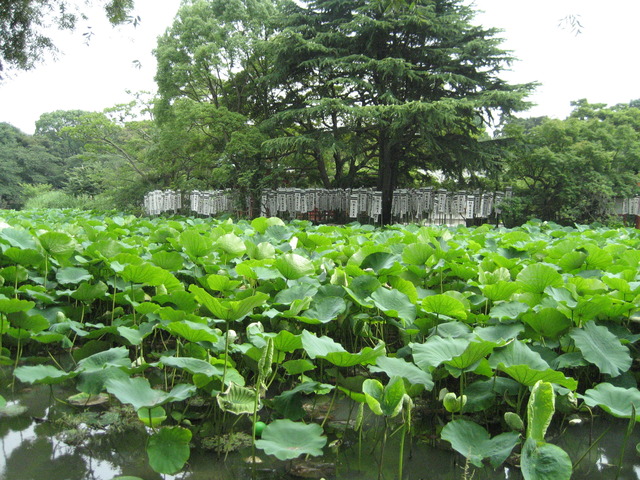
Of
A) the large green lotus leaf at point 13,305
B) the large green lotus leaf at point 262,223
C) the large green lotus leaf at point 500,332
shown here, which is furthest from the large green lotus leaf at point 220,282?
the large green lotus leaf at point 262,223

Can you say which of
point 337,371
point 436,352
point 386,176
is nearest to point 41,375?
point 337,371

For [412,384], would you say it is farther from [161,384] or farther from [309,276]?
[161,384]

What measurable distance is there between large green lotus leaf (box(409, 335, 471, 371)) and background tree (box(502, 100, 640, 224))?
10.3 meters

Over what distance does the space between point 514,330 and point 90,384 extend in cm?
108

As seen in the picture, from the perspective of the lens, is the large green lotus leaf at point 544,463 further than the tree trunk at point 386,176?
No

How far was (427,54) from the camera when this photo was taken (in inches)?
453

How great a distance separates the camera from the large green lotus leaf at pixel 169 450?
3.35 feet

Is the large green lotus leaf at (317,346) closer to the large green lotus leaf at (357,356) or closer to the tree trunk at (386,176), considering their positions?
the large green lotus leaf at (357,356)

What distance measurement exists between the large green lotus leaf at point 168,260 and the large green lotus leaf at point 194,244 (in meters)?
0.06

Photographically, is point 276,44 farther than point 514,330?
Yes

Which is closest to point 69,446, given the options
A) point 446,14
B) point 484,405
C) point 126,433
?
point 126,433

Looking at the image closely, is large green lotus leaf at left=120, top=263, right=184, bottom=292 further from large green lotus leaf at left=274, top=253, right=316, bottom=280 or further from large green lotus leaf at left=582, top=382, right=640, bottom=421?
large green lotus leaf at left=582, top=382, right=640, bottom=421

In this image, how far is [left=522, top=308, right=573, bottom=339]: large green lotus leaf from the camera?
1.34 meters

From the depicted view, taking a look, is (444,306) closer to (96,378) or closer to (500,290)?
(500,290)
